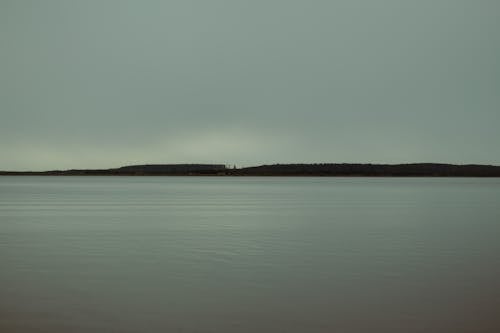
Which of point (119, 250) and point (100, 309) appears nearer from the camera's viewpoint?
point (100, 309)

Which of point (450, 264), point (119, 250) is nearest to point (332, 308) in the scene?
point (450, 264)

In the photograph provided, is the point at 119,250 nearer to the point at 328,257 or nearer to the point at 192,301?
the point at 328,257

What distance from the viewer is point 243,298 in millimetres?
14133

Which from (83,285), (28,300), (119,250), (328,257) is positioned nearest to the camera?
(28,300)

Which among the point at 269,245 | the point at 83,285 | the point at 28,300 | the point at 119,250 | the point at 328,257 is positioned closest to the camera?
the point at 28,300

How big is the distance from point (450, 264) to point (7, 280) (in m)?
12.6

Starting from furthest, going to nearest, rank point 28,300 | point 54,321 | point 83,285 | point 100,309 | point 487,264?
point 487,264 → point 83,285 → point 28,300 → point 100,309 → point 54,321

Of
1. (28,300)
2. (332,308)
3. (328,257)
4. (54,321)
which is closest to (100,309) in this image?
(54,321)

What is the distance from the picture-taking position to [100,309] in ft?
41.9

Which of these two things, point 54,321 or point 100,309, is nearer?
point 54,321

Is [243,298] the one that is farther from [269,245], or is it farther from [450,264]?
[269,245]

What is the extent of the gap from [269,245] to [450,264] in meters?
7.72

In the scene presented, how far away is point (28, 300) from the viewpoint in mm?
13695

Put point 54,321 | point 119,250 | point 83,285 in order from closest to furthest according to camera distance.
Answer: point 54,321, point 83,285, point 119,250
